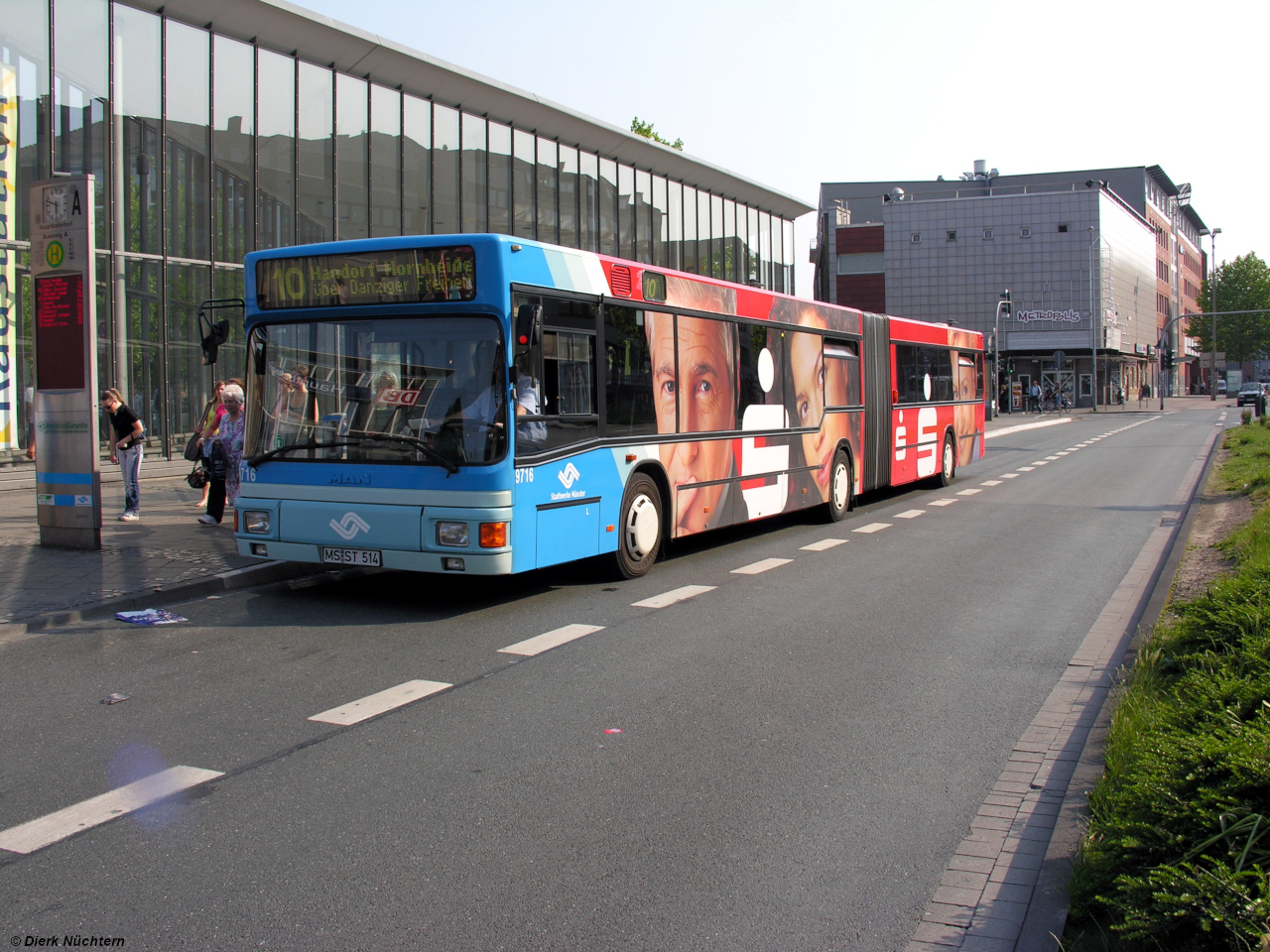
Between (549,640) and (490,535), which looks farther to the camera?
(490,535)

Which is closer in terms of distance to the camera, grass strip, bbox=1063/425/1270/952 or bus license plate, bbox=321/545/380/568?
grass strip, bbox=1063/425/1270/952

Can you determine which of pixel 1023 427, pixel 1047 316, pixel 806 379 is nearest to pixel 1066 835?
pixel 806 379

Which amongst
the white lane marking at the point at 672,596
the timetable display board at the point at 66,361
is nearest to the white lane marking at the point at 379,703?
the white lane marking at the point at 672,596

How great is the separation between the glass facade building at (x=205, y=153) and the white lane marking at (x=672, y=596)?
12558 millimetres

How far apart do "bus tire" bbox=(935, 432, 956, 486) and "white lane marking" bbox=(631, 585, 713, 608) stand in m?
11.2

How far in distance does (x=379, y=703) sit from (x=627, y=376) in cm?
463

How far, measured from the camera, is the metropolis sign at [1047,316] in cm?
7600

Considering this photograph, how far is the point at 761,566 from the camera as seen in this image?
10711mm

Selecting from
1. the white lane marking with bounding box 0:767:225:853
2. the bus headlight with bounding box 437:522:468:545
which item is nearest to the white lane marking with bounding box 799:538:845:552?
the bus headlight with bounding box 437:522:468:545

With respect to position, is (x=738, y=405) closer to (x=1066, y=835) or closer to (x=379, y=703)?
(x=379, y=703)

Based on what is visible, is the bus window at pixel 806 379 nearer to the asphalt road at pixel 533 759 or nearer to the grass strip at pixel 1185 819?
the asphalt road at pixel 533 759

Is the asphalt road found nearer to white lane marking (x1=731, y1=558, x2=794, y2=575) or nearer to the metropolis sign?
white lane marking (x1=731, y1=558, x2=794, y2=575)

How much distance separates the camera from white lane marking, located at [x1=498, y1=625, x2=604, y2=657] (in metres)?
7.04

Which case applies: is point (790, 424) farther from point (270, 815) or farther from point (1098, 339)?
point (1098, 339)
